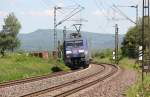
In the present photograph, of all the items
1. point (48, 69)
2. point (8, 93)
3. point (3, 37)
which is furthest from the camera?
point (3, 37)

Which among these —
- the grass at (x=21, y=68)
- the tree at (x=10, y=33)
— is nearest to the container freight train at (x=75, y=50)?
the grass at (x=21, y=68)

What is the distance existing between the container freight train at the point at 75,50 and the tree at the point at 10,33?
77127 mm

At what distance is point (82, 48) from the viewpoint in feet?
169

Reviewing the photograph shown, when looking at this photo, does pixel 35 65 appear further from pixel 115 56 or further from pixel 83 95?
pixel 115 56

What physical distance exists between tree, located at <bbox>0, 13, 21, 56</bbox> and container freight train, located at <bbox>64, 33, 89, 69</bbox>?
7713 centimetres

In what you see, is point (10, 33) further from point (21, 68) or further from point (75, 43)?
point (21, 68)

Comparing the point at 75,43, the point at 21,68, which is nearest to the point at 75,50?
the point at 75,43

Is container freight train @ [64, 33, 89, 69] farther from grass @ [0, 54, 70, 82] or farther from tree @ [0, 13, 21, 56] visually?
tree @ [0, 13, 21, 56]

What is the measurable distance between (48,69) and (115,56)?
3618 centimetres

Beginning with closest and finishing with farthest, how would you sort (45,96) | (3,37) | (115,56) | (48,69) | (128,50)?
(45,96) < (48,69) < (115,56) < (128,50) < (3,37)

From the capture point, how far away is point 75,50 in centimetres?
5169

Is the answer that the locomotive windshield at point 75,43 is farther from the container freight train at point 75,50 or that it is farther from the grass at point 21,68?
the grass at point 21,68

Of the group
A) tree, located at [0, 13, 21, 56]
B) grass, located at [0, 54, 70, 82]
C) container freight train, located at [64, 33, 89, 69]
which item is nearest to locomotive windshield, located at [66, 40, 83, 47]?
container freight train, located at [64, 33, 89, 69]

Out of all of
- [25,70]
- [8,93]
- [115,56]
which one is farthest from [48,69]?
[115,56]
